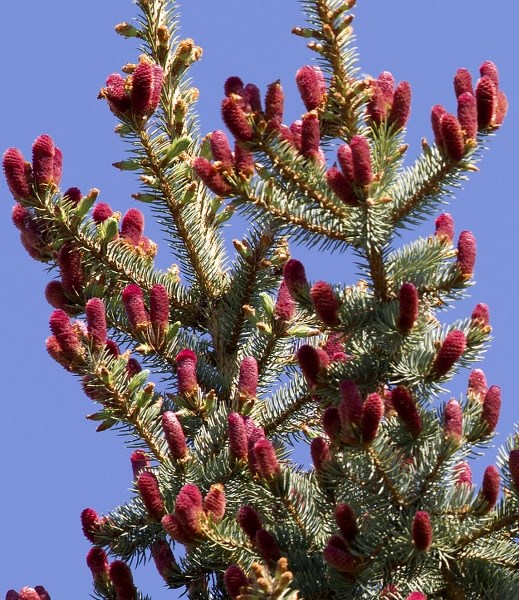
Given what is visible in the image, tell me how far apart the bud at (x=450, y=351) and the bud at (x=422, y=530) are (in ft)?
2.25

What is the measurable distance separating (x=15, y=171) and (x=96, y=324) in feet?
3.47

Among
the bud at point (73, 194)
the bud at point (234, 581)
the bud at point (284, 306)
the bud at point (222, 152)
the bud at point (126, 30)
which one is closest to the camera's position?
the bud at point (234, 581)

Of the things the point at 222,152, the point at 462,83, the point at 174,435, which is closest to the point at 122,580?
→ the point at 174,435

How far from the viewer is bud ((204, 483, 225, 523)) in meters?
5.20

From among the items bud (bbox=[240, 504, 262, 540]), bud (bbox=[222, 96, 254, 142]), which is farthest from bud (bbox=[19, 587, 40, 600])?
bud (bbox=[222, 96, 254, 142])

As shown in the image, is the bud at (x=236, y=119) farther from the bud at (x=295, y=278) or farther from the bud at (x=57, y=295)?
the bud at (x=57, y=295)

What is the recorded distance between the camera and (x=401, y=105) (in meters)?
5.42

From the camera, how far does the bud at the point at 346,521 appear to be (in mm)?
4938

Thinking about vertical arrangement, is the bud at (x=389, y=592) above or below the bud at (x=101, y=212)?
below

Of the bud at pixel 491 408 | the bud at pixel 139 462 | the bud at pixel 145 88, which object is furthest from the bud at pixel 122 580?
the bud at pixel 145 88

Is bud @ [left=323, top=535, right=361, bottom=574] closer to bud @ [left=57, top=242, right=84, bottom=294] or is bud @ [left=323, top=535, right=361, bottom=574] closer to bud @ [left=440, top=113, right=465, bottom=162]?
bud @ [left=440, top=113, right=465, bottom=162]

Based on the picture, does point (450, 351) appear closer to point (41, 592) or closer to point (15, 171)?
point (41, 592)

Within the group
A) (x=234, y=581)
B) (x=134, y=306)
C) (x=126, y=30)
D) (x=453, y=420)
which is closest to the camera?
(x=234, y=581)

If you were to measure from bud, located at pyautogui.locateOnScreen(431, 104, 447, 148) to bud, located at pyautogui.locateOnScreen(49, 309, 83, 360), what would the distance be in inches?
80.7
